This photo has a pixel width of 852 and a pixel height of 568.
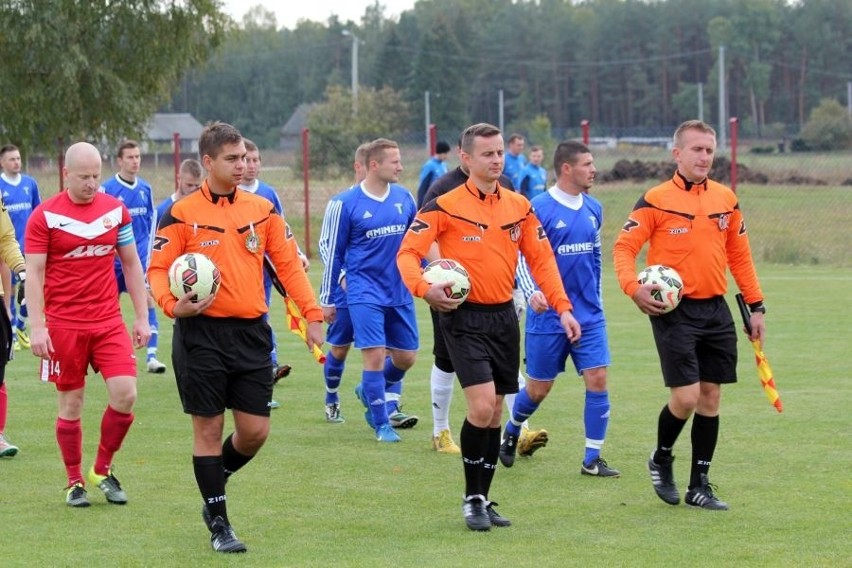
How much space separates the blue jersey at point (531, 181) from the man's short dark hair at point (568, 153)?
1232 centimetres

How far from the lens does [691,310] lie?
727 centimetres

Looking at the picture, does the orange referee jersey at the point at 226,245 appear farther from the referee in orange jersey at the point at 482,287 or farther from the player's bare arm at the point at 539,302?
the player's bare arm at the point at 539,302

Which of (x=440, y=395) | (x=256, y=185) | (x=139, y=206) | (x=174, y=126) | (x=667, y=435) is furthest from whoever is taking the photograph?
(x=174, y=126)

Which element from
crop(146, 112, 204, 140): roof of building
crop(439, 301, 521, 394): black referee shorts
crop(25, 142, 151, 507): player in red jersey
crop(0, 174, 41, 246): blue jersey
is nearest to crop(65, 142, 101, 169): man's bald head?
crop(25, 142, 151, 507): player in red jersey

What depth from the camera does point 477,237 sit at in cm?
708

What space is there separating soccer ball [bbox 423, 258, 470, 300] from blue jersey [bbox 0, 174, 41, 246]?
9367 mm

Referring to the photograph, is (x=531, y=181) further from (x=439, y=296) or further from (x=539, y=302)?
(x=439, y=296)

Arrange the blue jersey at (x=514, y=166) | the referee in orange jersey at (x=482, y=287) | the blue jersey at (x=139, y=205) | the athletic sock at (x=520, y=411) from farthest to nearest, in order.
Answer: the blue jersey at (x=514, y=166) < the blue jersey at (x=139, y=205) < the athletic sock at (x=520, y=411) < the referee in orange jersey at (x=482, y=287)

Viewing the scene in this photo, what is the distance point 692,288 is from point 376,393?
3.04 metres

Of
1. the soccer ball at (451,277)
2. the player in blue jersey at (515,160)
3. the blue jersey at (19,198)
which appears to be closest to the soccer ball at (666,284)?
the soccer ball at (451,277)

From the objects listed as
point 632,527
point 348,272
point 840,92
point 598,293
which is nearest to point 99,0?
point 348,272

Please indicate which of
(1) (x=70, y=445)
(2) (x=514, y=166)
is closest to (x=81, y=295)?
(1) (x=70, y=445)

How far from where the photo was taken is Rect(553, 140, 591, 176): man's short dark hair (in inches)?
327

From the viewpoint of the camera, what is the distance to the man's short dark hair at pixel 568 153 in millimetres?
8297
